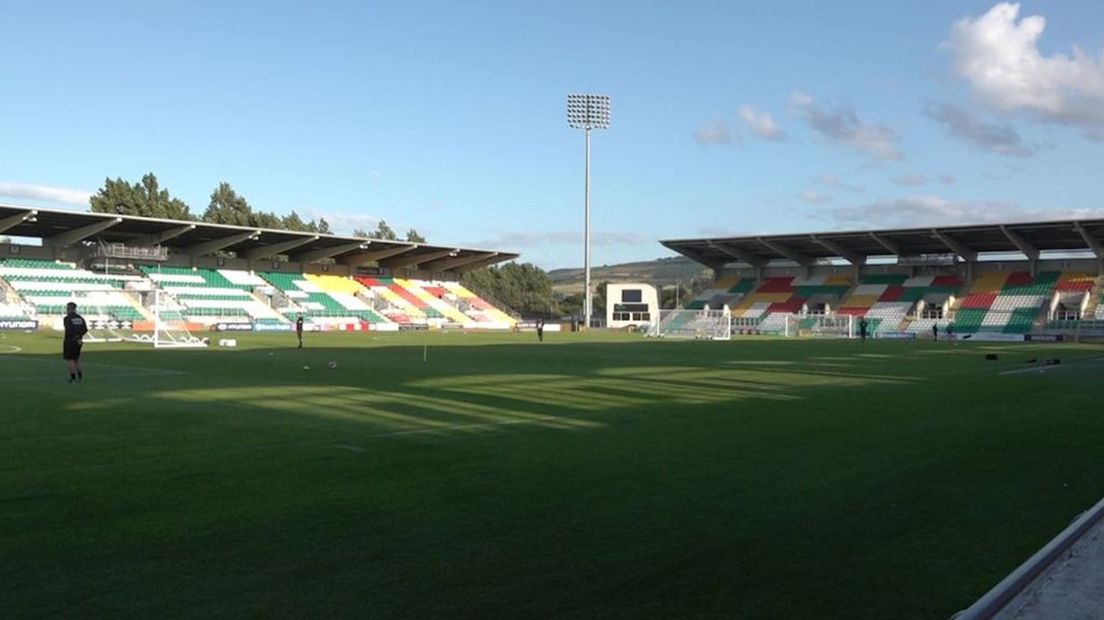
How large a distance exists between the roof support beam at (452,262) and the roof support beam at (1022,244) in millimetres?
46701

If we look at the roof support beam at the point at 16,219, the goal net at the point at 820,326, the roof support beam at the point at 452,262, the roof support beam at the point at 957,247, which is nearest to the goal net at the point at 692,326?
the goal net at the point at 820,326

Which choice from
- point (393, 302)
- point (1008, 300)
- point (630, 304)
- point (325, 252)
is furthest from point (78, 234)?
point (1008, 300)

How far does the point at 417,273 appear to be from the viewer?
304ft

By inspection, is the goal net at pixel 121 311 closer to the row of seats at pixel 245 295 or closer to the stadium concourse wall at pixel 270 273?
the row of seats at pixel 245 295

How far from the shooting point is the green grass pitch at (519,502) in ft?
16.0

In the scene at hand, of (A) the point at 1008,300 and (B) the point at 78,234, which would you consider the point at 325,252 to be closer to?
(B) the point at 78,234

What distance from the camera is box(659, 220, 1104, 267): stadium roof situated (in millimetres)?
69062

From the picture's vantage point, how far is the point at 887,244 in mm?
77000

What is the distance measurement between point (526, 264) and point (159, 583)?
151 meters

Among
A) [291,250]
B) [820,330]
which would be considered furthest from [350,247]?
[820,330]

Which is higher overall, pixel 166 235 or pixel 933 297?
pixel 166 235

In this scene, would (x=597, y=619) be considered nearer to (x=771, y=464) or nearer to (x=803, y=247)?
(x=771, y=464)

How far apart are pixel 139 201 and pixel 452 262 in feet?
117

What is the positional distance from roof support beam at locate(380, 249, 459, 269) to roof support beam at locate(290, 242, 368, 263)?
821 centimetres
